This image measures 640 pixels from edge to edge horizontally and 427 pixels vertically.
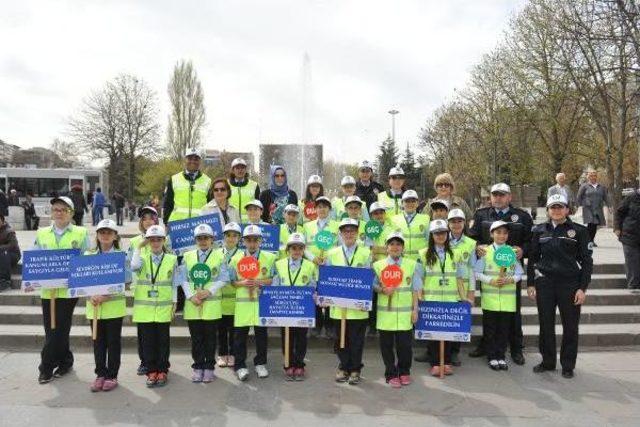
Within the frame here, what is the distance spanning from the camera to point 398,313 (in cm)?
616

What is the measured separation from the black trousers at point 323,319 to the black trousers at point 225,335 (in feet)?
4.38

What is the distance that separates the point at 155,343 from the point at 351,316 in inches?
93.3

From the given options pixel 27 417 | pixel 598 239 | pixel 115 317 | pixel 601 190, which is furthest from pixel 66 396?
pixel 598 239

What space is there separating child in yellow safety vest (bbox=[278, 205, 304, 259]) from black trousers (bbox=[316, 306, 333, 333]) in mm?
1026

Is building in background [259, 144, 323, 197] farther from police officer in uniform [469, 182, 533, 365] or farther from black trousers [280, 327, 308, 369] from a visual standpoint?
black trousers [280, 327, 308, 369]

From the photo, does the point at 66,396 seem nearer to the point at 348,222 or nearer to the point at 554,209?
the point at 348,222

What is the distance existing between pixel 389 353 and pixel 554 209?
9.17ft

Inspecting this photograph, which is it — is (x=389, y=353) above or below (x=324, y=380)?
above

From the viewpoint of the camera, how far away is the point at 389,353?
623cm

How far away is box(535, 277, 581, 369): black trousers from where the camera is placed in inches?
257

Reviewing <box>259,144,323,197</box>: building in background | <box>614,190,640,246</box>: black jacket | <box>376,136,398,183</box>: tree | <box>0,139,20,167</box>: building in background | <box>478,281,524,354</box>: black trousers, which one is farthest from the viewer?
<box>0,139,20,167</box>: building in background

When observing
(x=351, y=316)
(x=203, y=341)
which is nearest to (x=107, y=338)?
(x=203, y=341)

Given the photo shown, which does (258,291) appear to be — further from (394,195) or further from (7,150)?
(7,150)

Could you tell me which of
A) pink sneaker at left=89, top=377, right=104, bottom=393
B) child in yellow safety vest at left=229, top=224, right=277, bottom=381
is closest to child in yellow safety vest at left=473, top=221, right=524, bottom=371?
child in yellow safety vest at left=229, top=224, right=277, bottom=381
